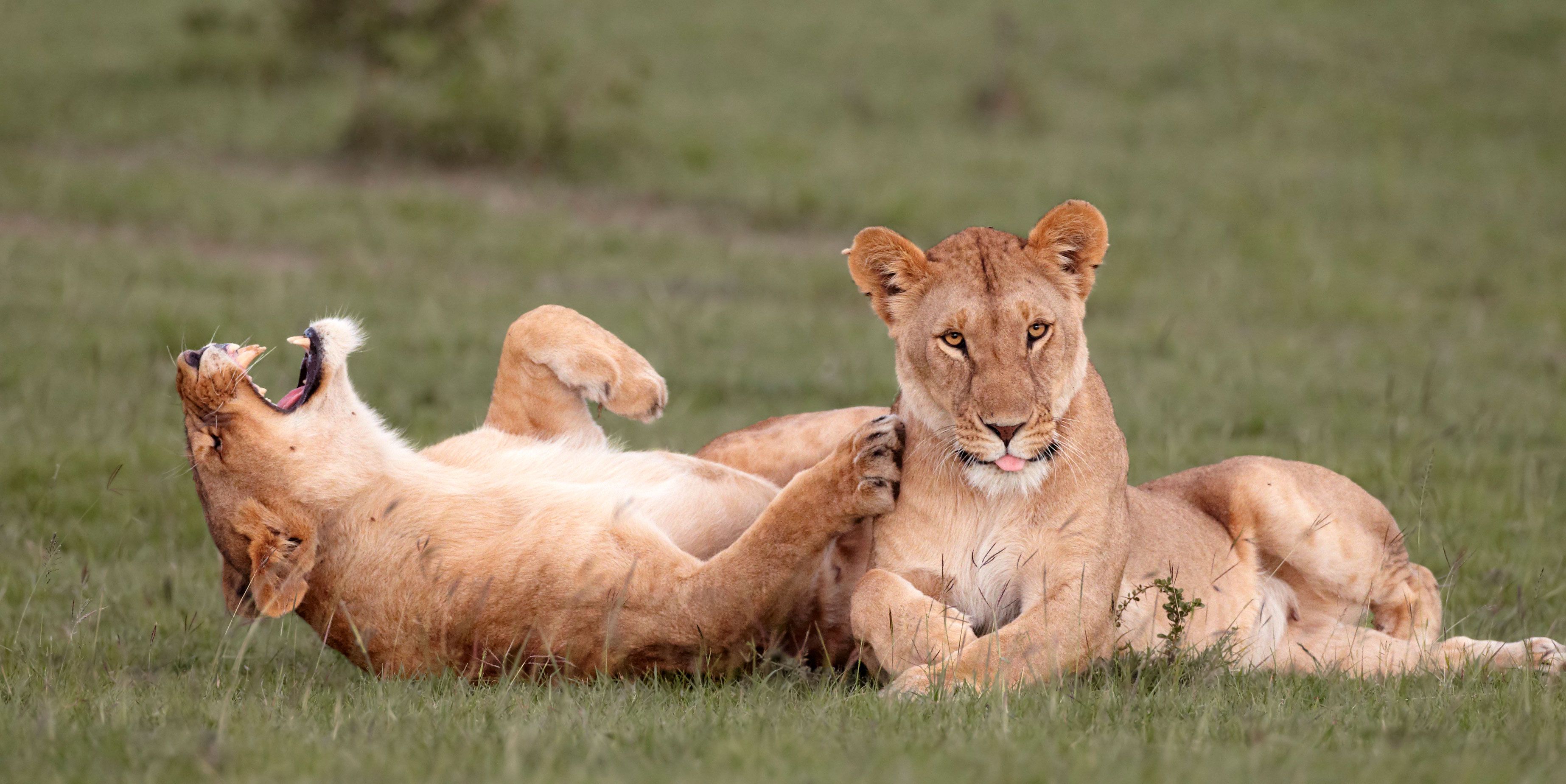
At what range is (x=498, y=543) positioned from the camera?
4223mm

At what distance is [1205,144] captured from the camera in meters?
19.8

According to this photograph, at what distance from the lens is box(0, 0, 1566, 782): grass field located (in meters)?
3.25

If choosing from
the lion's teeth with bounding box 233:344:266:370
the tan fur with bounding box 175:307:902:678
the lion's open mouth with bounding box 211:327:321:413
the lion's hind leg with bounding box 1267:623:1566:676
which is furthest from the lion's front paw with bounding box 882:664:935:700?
the lion's teeth with bounding box 233:344:266:370

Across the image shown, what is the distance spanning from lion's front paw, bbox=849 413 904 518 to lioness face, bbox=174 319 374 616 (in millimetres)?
1542

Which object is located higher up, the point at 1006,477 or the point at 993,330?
the point at 993,330

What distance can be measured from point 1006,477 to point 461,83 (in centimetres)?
1507

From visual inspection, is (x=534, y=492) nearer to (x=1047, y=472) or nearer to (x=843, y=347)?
(x=1047, y=472)

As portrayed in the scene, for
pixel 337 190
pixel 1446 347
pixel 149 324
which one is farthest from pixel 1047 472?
pixel 337 190

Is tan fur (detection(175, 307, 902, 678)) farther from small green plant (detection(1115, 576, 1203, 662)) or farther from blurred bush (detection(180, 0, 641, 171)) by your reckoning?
blurred bush (detection(180, 0, 641, 171))

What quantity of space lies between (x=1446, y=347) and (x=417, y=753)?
10.5 meters

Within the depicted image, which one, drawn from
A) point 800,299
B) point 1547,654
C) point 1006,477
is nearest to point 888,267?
point 1006,477

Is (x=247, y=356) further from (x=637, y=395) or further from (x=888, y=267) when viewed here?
(x=888, y=267)

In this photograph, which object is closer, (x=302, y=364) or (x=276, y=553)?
(x=276, y=553)

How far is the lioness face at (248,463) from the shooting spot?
4250 mm
